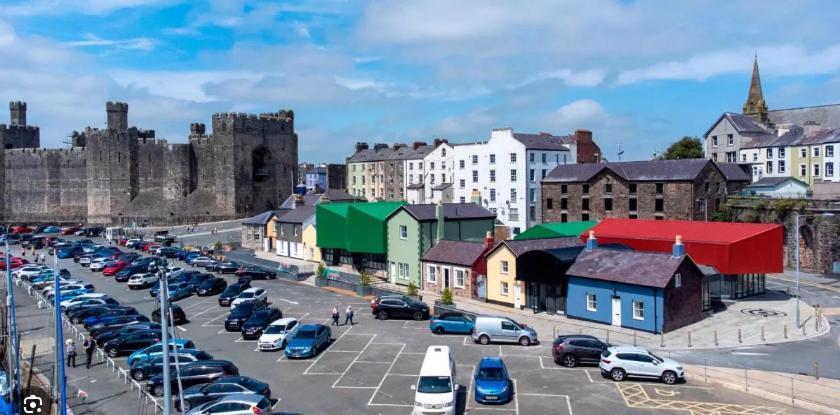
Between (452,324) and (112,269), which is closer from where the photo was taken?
(452,324)

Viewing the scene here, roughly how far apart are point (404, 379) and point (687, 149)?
3024 inches

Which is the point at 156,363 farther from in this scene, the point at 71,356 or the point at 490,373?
the point at 490,373

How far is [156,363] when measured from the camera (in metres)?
26.6

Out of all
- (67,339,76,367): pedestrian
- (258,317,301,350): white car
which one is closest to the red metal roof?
(258,317,301,350): white car

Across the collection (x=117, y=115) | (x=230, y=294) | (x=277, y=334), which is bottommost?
(x=277, y=334)

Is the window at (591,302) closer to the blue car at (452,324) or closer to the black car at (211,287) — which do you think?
the blue car at (452,324)

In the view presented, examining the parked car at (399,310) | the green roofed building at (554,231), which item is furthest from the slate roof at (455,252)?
the parked car at (399,310)

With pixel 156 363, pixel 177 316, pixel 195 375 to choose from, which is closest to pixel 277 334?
pixel 156 363

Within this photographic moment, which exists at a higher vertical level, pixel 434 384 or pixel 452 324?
pixel 434 384

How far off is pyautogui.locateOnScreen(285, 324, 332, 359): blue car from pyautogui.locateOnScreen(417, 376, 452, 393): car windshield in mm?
8818

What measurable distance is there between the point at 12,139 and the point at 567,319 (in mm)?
101123

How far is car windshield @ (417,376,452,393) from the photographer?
22231 mm

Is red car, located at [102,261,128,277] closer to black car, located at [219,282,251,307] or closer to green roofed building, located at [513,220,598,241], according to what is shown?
black car, located at [219,282,251,307]

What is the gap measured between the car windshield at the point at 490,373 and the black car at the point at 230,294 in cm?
2332
